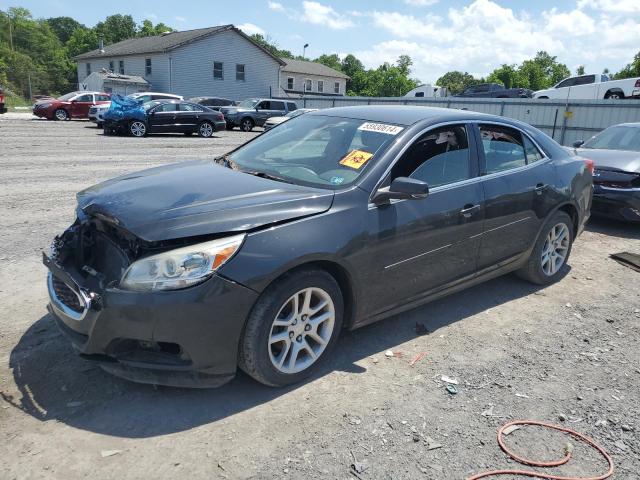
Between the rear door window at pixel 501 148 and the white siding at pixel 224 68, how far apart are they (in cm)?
A: 3722

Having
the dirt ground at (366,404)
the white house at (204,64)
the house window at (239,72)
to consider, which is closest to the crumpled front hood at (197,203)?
the dirt ground at (366,404)

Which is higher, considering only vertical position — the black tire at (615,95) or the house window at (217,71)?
the house window at (217,71)

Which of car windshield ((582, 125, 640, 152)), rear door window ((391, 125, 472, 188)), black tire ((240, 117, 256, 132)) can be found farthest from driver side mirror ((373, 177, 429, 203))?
black tire ((240, 117, 256, 132))

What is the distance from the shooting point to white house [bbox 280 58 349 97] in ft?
195

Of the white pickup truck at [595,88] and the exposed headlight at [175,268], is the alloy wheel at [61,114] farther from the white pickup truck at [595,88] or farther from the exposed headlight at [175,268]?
the exposed headlight at [175,268]

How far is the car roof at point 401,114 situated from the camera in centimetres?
408

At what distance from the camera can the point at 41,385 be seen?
315 centimetres

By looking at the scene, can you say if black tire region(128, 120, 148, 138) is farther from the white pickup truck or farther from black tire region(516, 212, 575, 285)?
the white pickup truck

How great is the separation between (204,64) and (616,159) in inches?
1435

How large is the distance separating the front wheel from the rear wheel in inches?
97.6

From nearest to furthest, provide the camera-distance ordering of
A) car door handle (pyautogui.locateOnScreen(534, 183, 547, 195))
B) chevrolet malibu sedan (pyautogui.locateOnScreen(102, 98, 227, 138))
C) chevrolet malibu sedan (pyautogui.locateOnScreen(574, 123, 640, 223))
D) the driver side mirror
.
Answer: the driver side mirror → car door handle (pyautogui.locateOnScreen(534, 183, 547, 195)) → chevrolet malibu sedan (pyautogui.locateOnScreen(574, 123, 640, 223)) → chevrolet malibu sedan (pyautogui.locateOnScreen(102, 98, 227, 138))

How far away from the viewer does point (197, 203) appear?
3145mm

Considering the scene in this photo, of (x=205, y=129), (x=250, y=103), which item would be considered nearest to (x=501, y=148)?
(x=205, y=129)

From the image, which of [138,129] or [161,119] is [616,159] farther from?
[161,119]
